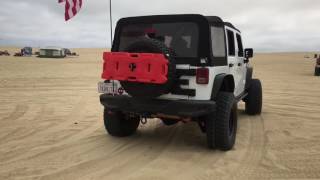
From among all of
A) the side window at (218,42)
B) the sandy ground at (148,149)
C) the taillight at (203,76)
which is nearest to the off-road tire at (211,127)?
the sandy ground at (148,149)

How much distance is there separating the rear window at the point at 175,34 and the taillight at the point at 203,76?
28 centimetres

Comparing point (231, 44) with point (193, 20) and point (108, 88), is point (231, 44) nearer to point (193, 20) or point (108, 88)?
point (193, 20)

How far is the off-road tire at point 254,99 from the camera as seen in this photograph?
9430 mm

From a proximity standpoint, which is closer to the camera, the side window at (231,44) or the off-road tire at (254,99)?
the side window at (231,44)

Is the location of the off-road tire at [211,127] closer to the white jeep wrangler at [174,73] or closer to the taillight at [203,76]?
the white jeep wrangler at [174,73]

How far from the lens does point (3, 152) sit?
19.3ft

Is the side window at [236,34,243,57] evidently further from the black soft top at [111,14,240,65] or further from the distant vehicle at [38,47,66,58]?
the distant vehicle at [38,47,66,58]

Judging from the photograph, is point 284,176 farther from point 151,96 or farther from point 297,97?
point 297,97

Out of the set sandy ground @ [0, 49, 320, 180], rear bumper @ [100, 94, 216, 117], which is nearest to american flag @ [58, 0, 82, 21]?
sandy ground @ [0, 49, 320, 180]

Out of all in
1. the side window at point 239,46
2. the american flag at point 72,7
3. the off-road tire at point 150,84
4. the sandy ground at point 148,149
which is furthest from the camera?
the american flag at point 72,7

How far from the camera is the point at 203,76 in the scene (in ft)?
18.5

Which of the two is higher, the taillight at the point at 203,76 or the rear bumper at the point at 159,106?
the taillight at the point at 203,76

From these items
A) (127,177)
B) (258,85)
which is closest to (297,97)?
(258,85)

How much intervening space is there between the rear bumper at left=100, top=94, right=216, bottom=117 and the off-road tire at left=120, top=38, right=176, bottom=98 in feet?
0.58
